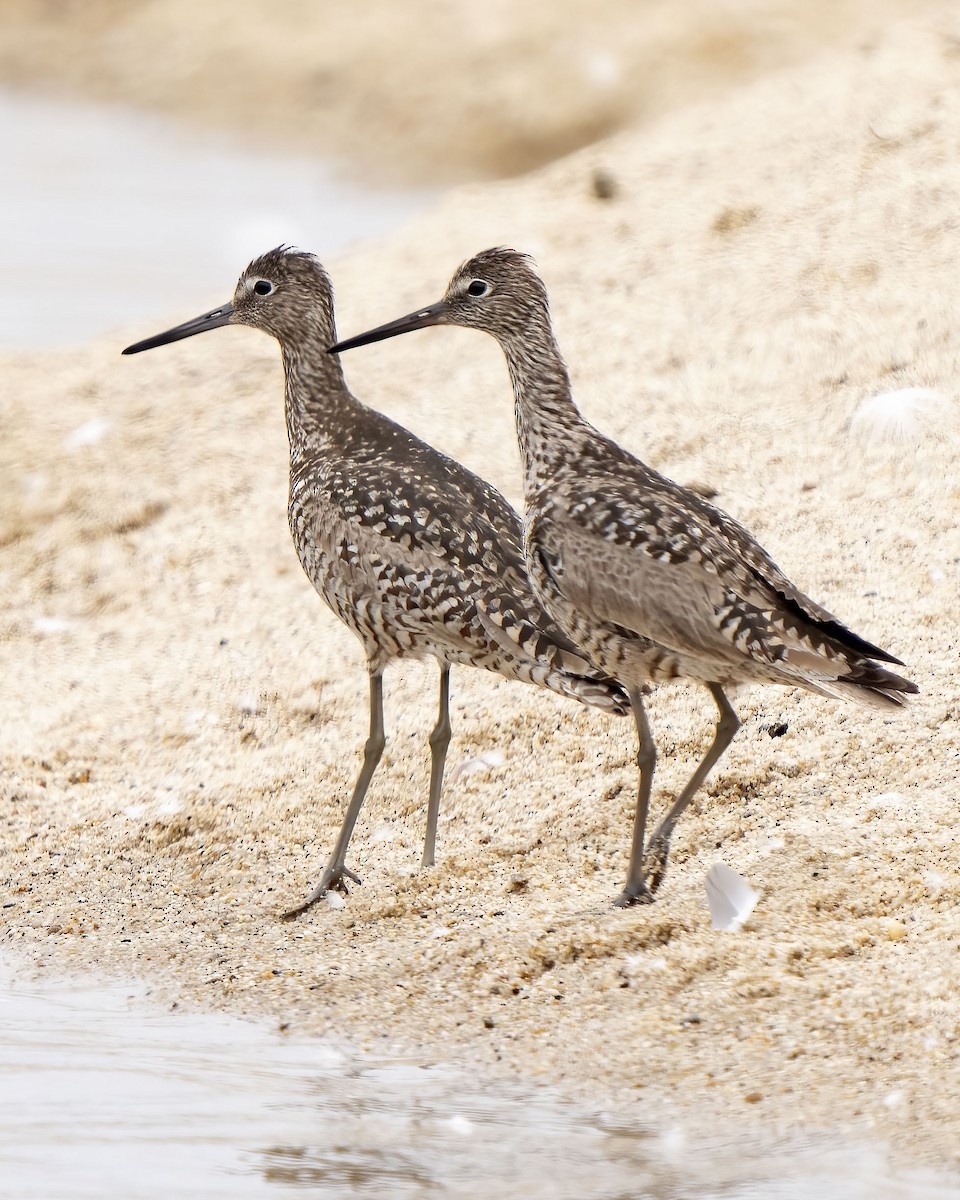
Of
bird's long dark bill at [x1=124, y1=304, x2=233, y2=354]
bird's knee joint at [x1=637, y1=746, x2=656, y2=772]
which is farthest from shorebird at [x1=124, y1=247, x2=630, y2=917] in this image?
bird's long dark bill at [x1=124, y1=304, x2=233, y2=354]

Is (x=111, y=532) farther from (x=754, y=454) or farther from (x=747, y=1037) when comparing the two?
(x=747, y=1037)

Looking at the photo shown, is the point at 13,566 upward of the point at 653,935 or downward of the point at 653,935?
upward

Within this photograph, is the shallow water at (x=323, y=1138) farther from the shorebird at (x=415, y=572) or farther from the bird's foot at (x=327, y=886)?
the shorebird at (x=415, y=572)

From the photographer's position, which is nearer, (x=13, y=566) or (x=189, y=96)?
(x=13, y=566)

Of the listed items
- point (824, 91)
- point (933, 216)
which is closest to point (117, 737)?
point (933, 216)

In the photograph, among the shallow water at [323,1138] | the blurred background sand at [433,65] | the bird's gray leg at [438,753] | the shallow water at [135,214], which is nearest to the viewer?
the shallow water at [323,1138]

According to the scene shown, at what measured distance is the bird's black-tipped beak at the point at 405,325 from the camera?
225 inches

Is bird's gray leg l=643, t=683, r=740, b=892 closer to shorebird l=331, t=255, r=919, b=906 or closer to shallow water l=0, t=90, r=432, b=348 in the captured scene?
shorebird l=331, t=255, r=919, b=906

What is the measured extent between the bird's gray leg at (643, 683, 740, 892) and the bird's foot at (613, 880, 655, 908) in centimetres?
14

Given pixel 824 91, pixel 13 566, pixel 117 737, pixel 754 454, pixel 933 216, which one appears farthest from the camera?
pixel 824 91

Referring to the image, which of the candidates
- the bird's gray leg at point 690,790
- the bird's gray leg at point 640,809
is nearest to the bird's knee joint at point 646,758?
the bird's gray leg at point 640,809

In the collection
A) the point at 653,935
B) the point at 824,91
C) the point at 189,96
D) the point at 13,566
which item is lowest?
the point at 653,935

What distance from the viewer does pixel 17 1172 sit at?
368 cm

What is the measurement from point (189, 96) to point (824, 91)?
8.15 metres
